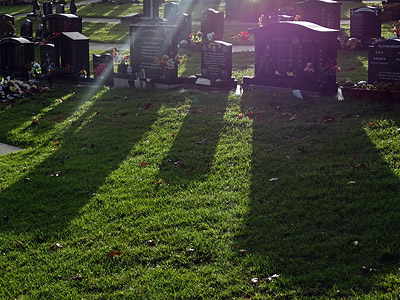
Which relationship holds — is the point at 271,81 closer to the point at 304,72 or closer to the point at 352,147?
the point at 304,72

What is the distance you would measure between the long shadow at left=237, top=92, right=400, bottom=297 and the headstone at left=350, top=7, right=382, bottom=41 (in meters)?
9.96

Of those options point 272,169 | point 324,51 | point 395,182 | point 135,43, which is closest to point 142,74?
point 135,43

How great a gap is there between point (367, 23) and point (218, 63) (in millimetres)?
7828

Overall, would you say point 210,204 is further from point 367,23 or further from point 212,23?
point 212,23

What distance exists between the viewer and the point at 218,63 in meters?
15.2

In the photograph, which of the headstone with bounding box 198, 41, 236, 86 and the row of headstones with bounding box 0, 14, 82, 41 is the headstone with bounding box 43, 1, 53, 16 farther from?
the headstone with bounding box 198, 41, 236, 86

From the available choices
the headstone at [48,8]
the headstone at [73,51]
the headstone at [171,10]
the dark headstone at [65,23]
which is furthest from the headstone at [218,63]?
the headstone at [48,8]

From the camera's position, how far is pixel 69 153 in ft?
35.9

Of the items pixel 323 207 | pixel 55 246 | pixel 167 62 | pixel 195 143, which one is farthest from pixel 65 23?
pixel 323 207

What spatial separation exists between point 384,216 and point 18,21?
3388 centimetres

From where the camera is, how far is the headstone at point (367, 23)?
65.8 ft

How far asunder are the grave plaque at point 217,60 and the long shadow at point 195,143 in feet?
4.55

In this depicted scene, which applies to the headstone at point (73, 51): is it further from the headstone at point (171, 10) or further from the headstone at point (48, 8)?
the headstone at point (48, 8)

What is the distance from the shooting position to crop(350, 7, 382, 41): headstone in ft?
65.8
